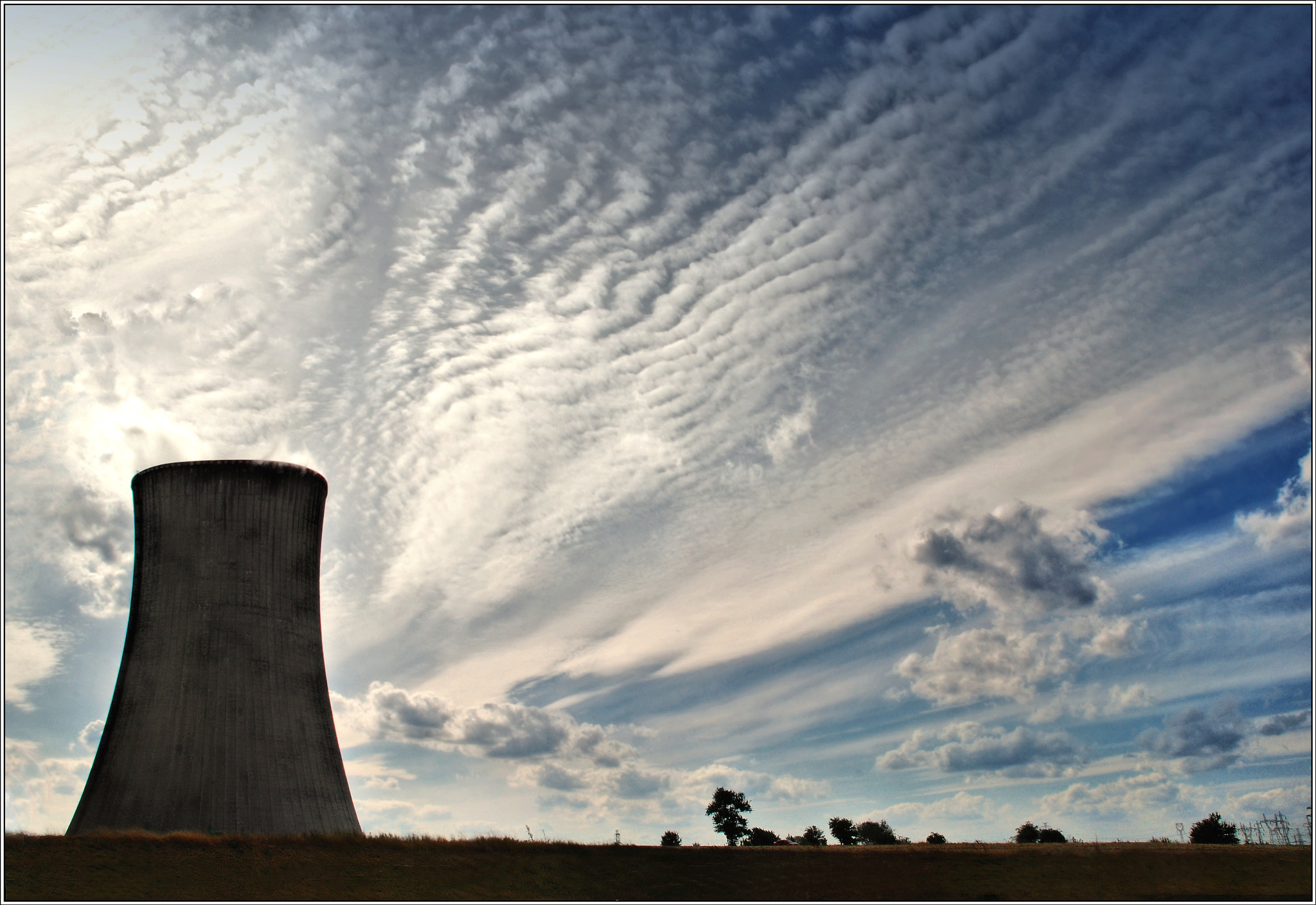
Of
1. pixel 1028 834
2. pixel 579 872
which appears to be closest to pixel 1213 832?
pixel 1028 834

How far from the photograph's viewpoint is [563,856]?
17.8 m

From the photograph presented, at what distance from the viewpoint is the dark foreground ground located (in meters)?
14.9

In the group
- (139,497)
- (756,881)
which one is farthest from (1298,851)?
(139,497)

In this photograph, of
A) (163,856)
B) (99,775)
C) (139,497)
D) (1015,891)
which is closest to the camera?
(163,856)

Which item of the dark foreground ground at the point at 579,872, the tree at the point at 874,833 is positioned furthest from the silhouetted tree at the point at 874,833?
the dark foreground ground at the point at 579,872

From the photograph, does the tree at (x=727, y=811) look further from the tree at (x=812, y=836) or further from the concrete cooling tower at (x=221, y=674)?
the concrete cooling tower at (x=221, y=674)

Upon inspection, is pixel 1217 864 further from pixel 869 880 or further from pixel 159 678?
pixel 159 678

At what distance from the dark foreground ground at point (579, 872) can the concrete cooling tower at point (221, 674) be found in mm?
1773

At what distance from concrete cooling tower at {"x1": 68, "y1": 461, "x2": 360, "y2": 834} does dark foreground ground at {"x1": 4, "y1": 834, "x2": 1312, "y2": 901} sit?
1.77 metres

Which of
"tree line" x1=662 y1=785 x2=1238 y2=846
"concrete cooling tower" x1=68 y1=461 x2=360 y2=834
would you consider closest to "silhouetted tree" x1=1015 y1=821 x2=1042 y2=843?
"tree line" x1=662 y1=785 x2=1238 y2=846

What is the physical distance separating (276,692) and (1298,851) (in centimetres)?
2474

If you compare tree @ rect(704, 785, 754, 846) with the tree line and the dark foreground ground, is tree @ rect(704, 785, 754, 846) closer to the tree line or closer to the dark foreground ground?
the tree line

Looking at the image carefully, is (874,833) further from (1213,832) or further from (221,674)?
(221,674)

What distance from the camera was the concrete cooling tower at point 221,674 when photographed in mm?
19047
